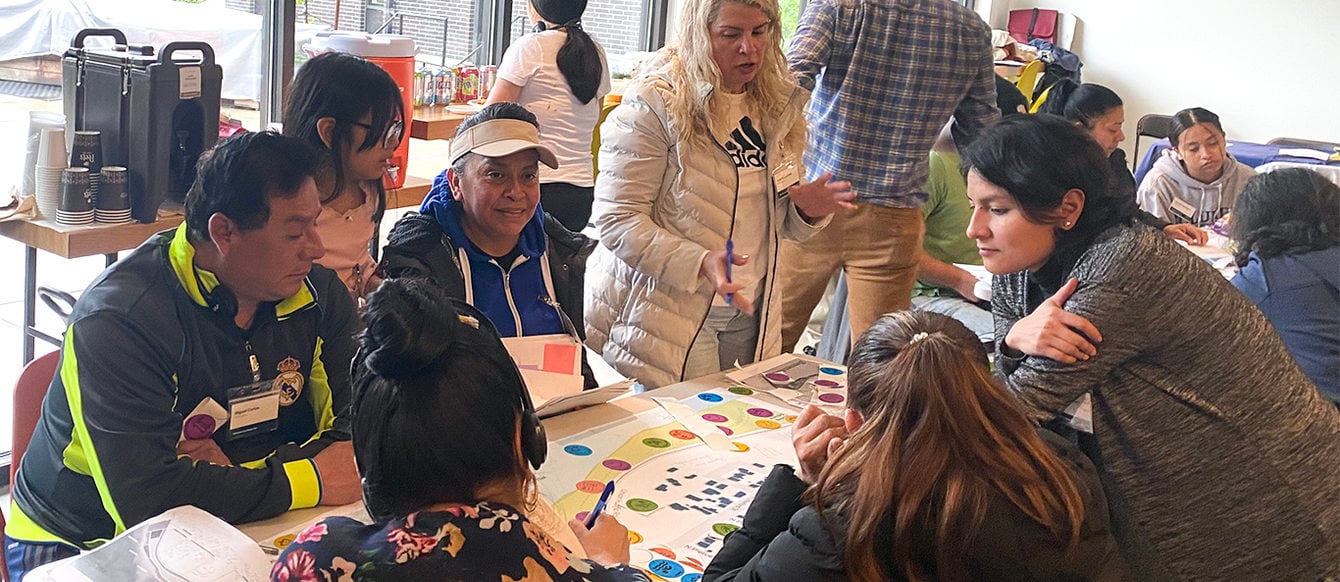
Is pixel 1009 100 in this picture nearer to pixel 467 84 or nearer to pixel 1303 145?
pixel 467 84

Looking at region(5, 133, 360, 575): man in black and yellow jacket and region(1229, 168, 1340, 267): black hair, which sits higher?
region(1229, 168, 1340, 267): black hair

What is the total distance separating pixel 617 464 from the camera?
1986mm

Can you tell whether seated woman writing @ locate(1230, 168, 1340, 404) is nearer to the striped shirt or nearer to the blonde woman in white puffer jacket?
the striped shirt

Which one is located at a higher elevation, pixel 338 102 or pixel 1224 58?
pixel 1224 58

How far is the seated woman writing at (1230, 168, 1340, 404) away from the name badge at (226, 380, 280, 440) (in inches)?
94.7

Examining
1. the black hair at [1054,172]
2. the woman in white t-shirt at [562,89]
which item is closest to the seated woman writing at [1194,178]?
the woman in white t-shirt at [562,89]

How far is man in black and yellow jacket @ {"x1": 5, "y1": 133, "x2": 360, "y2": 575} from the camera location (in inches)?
63.1

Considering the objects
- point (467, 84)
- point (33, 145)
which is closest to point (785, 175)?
point (33, 145)

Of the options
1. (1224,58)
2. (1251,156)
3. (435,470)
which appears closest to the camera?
(435,470)

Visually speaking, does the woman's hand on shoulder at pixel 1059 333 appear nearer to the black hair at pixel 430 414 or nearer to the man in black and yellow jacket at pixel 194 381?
the black hair at pixel 430 414

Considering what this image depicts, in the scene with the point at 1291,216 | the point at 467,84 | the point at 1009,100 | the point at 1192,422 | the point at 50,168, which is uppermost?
the point at 1009,100

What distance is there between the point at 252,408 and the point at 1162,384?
140 centimetres

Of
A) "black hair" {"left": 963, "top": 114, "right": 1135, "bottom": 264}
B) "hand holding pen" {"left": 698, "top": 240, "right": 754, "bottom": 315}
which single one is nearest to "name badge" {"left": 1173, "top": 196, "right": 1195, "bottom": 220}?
"hand holding pen" {"left": 698, "top": 240, "right": 754, "bottom": 315}

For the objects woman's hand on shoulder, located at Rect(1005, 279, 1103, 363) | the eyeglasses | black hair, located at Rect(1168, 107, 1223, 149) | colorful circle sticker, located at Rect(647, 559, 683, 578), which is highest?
black hair, located at Rect(1168, 107, 1223, 149)
